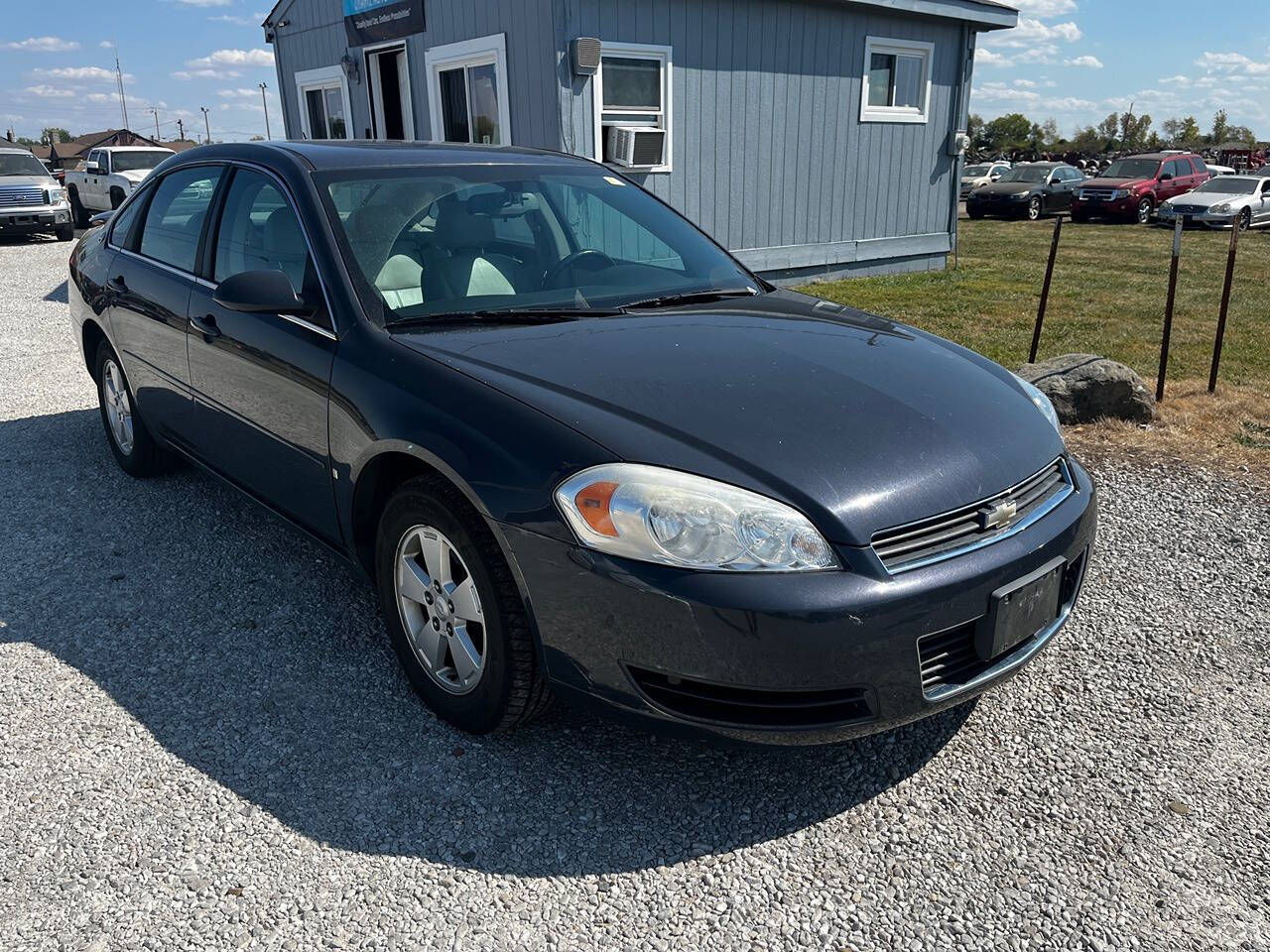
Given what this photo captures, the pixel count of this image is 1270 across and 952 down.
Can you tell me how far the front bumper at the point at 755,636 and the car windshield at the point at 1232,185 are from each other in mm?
25353

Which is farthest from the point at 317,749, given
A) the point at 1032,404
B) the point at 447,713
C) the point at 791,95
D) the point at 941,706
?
the point at 791,95

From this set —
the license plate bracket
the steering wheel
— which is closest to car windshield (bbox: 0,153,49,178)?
the steering wheel

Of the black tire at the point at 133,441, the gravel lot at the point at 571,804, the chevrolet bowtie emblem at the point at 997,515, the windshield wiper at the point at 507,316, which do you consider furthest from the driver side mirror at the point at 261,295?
the chevrolet bowtie emblem at the point at 997,515

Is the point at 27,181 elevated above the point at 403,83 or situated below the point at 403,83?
below

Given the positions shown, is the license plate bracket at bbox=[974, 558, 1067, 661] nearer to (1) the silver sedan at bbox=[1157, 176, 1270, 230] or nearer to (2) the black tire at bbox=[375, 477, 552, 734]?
(2) the black tire at bbox=[375, 477, 552, 734]

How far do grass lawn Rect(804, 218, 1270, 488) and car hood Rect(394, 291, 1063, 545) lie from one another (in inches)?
117

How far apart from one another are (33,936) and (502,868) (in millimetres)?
984

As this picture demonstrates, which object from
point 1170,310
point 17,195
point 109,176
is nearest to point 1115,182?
point 1170,310

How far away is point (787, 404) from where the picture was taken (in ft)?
8.29

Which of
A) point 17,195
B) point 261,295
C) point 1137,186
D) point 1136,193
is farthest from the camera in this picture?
point 1137,186

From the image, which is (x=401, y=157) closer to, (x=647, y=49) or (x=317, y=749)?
(x=317, y=749)

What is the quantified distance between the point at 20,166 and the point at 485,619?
19289 mm

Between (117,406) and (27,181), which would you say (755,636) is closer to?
(117,406)

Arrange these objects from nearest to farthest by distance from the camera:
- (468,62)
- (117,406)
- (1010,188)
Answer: (117,406), (468,62), (1010,188)
